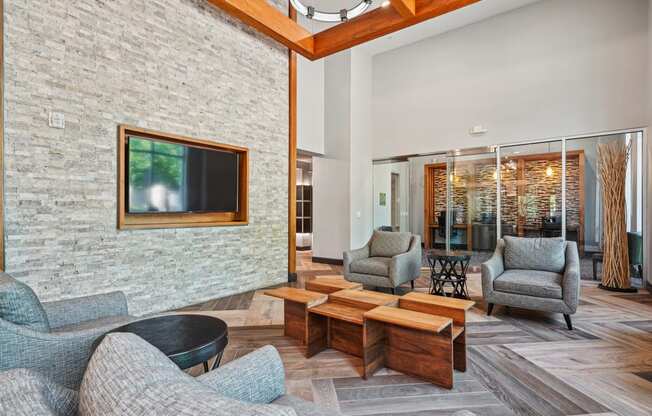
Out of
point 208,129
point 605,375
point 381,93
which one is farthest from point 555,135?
point 208,129

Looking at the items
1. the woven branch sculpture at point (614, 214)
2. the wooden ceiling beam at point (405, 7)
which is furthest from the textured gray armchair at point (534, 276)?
the wooden ceiling beam at point (405, 7)

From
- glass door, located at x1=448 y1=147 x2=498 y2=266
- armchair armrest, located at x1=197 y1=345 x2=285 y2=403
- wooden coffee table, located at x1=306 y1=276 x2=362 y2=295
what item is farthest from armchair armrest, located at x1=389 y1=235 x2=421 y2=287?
armchair armrest, located at x1=197 y1=345 x2=285 y2=403

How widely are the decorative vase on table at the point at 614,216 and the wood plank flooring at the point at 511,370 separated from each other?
1.02 m

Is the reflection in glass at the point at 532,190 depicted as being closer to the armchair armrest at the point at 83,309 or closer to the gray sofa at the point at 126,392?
the armchair armrest at the point at 83,309

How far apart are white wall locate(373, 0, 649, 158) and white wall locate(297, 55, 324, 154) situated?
1.39m

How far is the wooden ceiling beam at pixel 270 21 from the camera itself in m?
3.98

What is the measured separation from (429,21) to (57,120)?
19.8 ft

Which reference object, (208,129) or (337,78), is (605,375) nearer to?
(208,129)

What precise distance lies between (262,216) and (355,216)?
2.50 meters

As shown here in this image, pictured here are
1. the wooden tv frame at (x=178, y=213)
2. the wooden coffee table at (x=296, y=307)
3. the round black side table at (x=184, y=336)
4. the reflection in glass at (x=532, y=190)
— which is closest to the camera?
the round black side table at (x=184, y=336)

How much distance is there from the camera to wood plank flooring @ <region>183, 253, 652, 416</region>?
199cm

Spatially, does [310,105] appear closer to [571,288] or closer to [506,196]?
[506,196]

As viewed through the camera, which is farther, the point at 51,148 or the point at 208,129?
the point at 208,129

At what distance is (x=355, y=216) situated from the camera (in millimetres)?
6875
